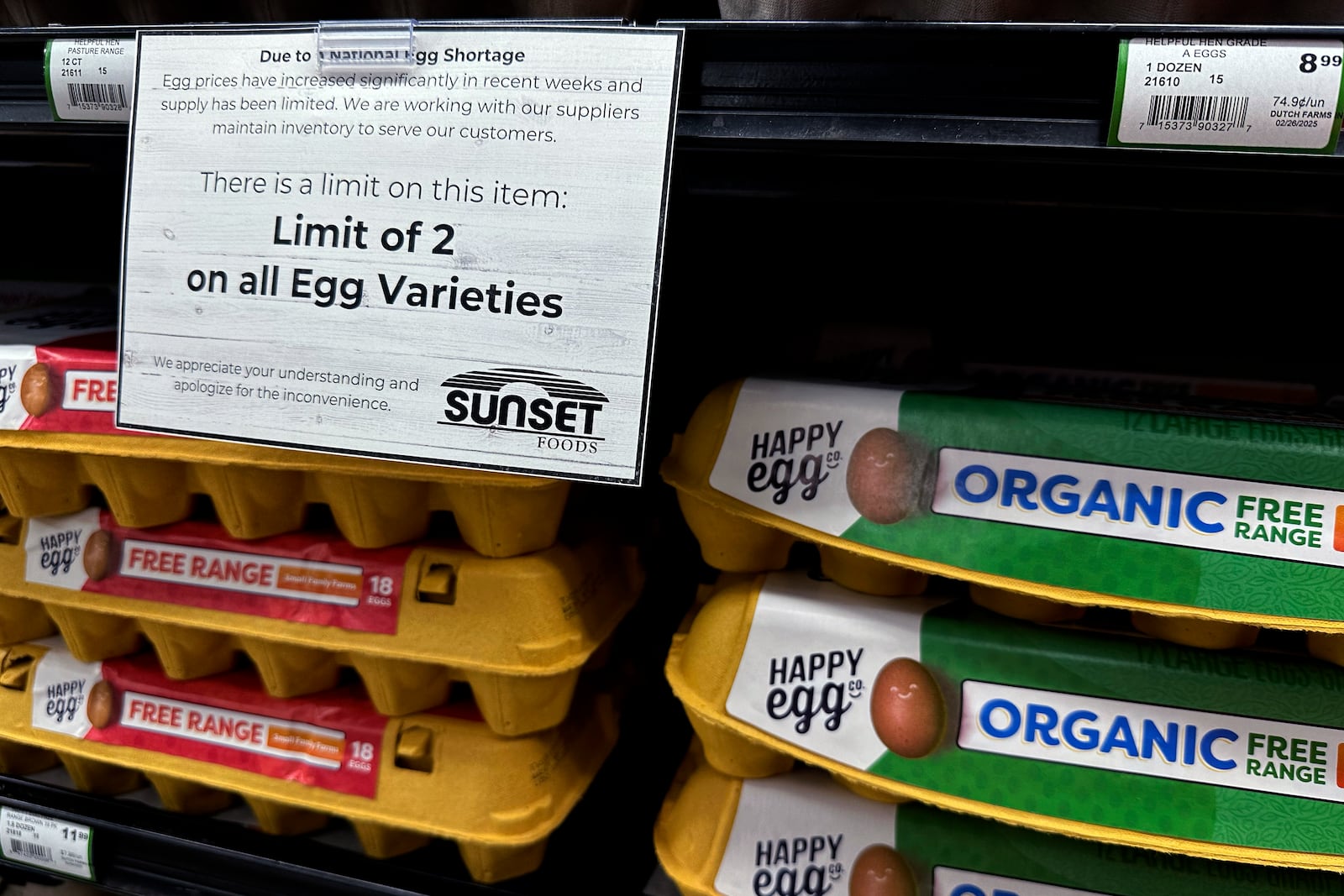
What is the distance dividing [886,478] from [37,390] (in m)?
0.85

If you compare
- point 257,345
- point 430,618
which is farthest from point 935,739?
point 257,345

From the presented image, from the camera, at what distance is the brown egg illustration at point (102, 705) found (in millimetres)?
951

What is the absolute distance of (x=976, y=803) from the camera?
2.24ft

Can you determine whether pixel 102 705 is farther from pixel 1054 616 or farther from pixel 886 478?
pixel 1054 616

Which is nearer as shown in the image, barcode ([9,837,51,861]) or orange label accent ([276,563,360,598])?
orange label accent ([276,563,360,598])

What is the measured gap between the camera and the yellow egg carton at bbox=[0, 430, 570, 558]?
788 millimetres

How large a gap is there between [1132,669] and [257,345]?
751 mm

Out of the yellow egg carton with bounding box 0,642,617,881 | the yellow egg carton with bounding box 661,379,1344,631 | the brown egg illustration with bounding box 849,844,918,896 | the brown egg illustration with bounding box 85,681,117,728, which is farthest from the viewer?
the brown egg illustration with bounding box 85,681,117,728

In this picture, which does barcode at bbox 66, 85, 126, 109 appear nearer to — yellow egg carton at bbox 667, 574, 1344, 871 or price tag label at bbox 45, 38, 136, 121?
price tag label at bbox 45, 38, 136, 121

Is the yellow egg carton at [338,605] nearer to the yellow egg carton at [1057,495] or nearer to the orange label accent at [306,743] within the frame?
the orange label accent at [306,743]

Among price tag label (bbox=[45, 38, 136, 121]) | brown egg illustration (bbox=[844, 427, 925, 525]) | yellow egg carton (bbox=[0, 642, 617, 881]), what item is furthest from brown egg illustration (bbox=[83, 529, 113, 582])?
brown egg illustration (bbox=[844, 427, 925, 525])

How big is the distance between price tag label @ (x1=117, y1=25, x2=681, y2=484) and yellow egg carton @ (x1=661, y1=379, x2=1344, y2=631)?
0.20 metres

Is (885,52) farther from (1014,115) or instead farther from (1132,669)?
(1132,669)

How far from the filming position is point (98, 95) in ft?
2.35
